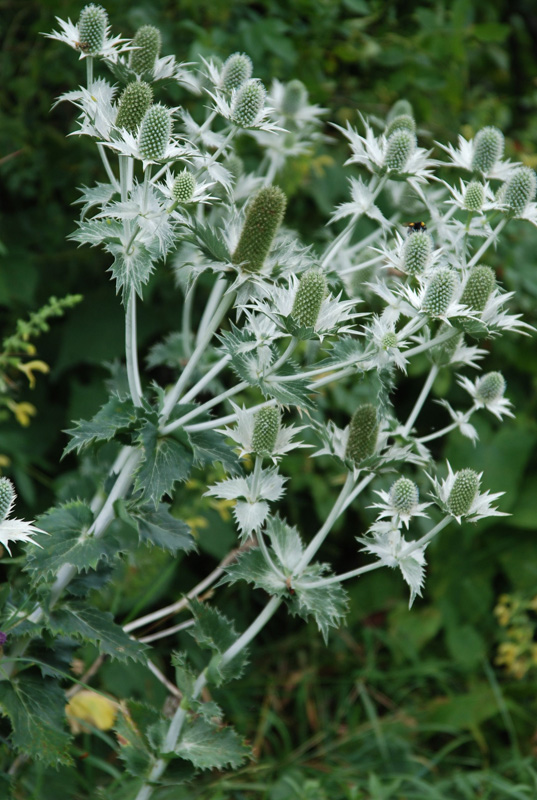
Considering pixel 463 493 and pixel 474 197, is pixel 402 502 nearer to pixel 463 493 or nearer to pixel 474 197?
pixel 463 493

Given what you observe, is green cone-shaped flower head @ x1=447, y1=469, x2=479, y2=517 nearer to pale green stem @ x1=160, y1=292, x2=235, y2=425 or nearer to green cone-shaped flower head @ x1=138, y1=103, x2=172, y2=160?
pale green stem @ x1=160, y1=292, x2=235, y2=425

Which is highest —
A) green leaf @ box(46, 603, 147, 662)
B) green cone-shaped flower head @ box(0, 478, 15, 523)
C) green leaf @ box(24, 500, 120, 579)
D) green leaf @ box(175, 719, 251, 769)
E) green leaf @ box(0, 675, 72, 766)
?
green cone-shaped flower head @ box(0, 478, 15, 523)

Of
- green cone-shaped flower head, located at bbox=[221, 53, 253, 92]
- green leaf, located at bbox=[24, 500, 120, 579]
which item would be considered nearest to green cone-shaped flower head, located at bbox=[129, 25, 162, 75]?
green cone-shaped flower head, located at bbox=[221, 53, 253, 92]

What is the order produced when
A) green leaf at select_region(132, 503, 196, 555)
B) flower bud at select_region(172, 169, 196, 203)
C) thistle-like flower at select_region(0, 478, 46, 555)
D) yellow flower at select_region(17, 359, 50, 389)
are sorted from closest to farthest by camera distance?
thistle-like flower at select_region(0, 478, 46, 555)
flower bud at select_region(172, 169, 196, 203)
green leaf at select_region(132, 503, 196, 555)
yellow flower at select_region(17, 359, 50, 389)

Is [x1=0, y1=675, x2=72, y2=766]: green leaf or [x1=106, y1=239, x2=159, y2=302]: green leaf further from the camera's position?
[x1=0, y1=675, x2=72, y2=766]: green leaf

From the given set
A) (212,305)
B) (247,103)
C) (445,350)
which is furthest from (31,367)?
(445,350)

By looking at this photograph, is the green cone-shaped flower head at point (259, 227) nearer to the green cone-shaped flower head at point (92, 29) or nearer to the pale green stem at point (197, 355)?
the pale green stem at point (197, 355)
